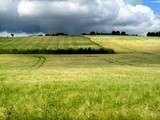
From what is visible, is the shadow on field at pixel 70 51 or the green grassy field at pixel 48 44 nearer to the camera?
the shadow on field at pixel 70 51

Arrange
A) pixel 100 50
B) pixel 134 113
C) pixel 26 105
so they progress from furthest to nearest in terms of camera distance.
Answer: pixel 100 50 → pixel 26 105 → pixel 134 113

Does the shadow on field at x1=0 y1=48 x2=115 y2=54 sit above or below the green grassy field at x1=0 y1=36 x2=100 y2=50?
below

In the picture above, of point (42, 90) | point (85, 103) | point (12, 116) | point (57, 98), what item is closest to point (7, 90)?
point (42, 90)

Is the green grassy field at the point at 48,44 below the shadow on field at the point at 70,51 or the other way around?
the other way around

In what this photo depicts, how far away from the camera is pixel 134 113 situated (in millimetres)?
16297

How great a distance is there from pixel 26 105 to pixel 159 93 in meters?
6.22

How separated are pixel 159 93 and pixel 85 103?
3.85 meters

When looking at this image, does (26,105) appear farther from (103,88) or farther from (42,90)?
(103,88)

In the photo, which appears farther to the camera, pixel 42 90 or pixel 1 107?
pixel 42 90

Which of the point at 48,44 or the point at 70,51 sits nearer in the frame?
the point at 70,51

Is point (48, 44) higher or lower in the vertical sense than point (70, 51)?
higher

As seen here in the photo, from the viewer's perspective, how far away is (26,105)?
17.9m

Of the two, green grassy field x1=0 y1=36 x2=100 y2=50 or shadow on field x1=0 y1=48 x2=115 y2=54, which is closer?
shadow on field x1=0 y1=48 x2=115 y2=54

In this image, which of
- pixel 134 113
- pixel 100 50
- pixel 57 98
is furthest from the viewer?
pixel 100 50
